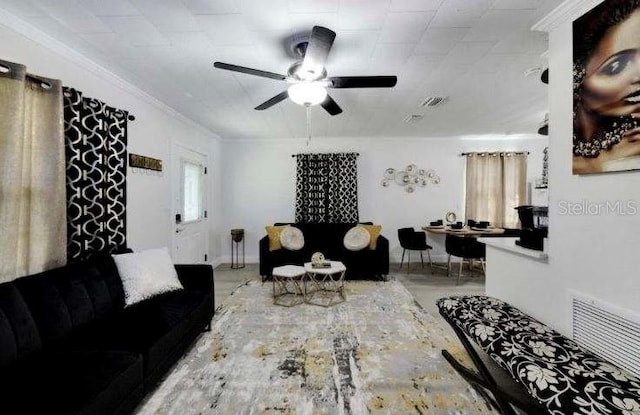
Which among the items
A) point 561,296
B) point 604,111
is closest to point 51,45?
point 604,111

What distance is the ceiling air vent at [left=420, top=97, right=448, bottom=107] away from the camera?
3.57 m

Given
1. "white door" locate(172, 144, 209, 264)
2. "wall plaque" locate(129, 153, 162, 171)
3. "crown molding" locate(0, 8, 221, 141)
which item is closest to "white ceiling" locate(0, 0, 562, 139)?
"crown molding" locate(0, 8, 221, 141)

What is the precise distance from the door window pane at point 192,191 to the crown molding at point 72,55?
40.0 inches

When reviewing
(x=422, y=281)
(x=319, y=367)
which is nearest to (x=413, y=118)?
(x=422, y=281)

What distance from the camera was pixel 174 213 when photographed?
4.10 metres

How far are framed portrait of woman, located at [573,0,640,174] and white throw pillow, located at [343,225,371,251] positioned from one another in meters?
3.19

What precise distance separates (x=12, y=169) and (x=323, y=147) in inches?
184

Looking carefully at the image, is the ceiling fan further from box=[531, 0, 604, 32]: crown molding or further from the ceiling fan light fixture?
box=[531, 0, 604, 32]: crown molding

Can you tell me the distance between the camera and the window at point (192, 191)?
4492 mm

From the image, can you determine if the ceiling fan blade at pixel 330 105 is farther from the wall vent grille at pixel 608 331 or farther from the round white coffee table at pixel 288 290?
the wall vent grille at pixel 608 331

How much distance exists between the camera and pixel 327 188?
19.0 feet

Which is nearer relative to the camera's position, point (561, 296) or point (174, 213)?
point (561, 296)

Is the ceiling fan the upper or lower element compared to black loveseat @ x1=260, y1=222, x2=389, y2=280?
upper

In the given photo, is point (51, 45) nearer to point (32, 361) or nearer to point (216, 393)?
point (32, 361)
